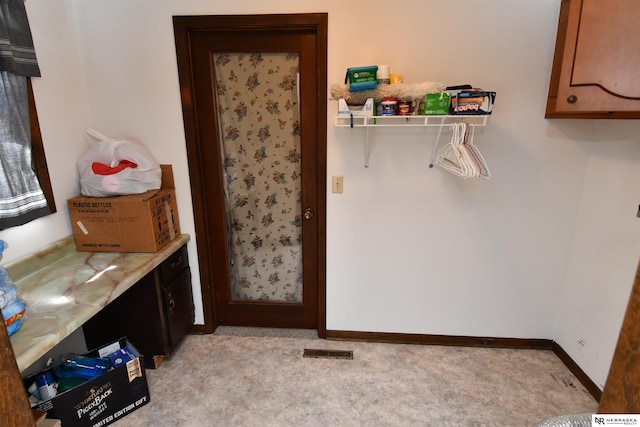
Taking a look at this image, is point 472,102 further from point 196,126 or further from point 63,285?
point 63,285

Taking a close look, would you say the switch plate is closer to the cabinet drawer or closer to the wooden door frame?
the wooden door frame

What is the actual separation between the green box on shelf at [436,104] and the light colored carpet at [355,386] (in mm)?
1596

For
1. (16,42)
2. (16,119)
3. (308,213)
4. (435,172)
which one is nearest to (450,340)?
(435,172)

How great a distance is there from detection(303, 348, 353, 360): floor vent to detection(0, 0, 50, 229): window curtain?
1.80 m

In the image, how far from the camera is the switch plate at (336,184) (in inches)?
86.0

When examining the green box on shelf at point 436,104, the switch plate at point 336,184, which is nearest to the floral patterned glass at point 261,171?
the switch plate at point 336,184

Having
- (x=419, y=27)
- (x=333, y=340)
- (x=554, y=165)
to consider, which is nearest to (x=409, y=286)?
(x=333, y=340)

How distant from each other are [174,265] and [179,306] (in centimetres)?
29

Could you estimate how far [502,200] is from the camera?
2.14 metres

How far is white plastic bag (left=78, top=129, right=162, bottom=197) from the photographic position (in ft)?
6.53

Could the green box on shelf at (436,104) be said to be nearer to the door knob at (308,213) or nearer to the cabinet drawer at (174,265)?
the door knob at (308,213)

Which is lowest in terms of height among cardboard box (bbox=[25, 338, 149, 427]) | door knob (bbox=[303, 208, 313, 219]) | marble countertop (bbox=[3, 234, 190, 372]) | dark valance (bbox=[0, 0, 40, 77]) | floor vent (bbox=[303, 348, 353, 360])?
floor vent (bbox=[303, 348, 353, 360])

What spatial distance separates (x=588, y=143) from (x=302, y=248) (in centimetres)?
190

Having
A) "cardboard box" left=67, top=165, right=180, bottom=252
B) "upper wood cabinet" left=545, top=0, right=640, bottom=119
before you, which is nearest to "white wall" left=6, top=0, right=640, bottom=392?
"cardboard box" left=67, top=165, right=180, bottom=252
